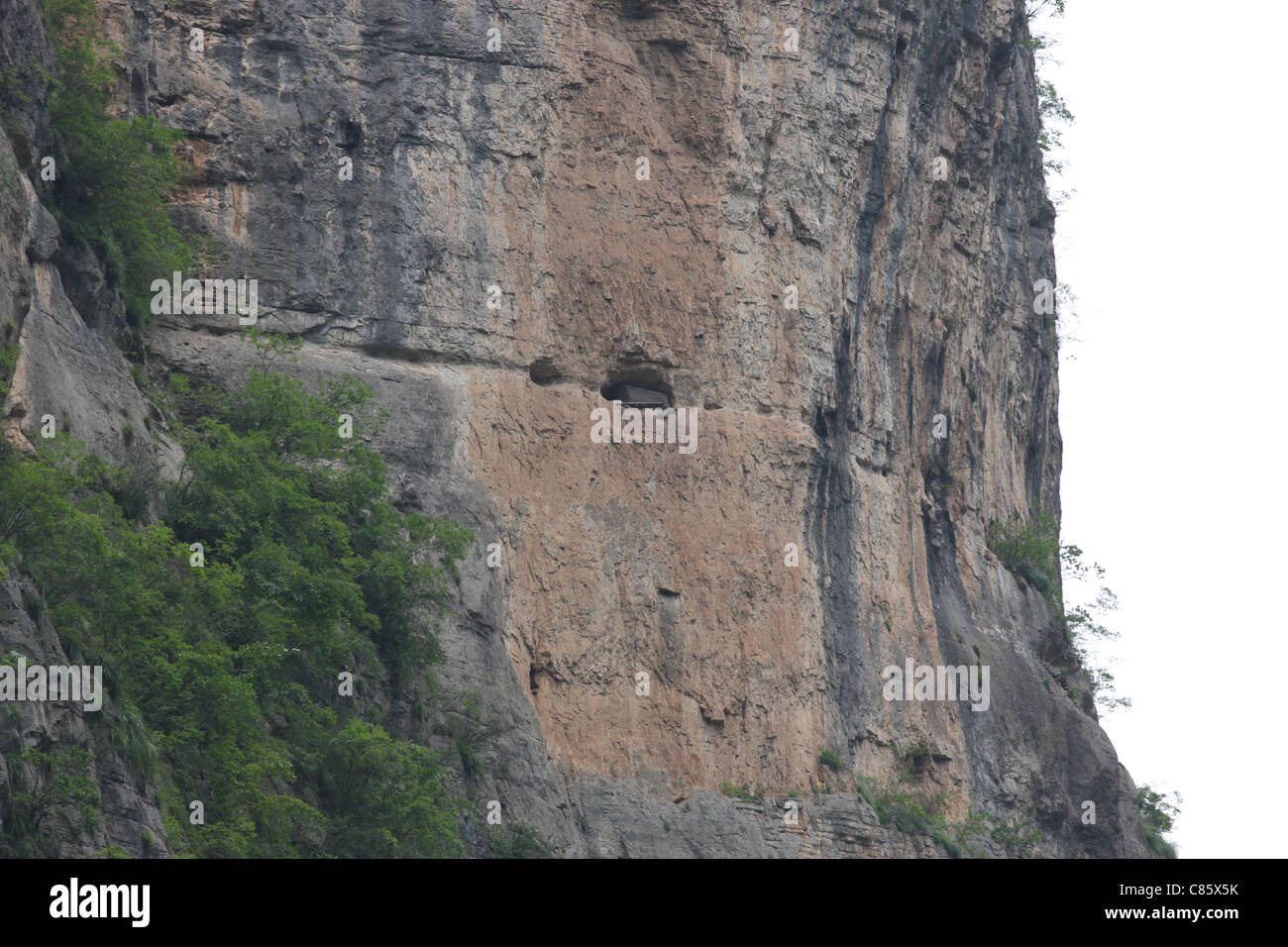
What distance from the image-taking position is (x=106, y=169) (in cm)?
3195

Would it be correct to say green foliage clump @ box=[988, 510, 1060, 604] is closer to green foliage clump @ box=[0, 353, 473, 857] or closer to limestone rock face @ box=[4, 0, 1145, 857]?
limestone rock face @ box=[4, 0, 1145, 857]

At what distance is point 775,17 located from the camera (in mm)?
38812

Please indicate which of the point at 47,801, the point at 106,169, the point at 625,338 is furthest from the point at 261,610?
the point at 625,338

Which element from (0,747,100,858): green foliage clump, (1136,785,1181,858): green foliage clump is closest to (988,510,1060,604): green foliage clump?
(1136,785,1181,858): green foliage clump

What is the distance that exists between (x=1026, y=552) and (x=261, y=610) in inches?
879

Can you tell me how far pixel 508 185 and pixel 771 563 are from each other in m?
7.70

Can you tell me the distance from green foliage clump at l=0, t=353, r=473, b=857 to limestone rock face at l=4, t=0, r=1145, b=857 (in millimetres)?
1330

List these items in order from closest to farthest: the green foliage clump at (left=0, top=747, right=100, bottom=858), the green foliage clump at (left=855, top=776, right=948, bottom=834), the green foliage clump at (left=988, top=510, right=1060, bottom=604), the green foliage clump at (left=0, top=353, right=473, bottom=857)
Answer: the green foliage clump at (left=0, top=747, right=100, bottom=858) < the green foliage clump at (left=0, top=353, right=473, bottom=857) < the green foliage clump at (left=855, top=776, right=948, bottom=834) < the green foliage clump at (left=988, top=510, right=1060, bottom=604)

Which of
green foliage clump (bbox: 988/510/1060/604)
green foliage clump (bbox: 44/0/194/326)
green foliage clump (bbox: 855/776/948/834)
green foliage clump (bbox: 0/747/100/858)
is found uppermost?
green foliage clump (bbox: 44/0/194/326)

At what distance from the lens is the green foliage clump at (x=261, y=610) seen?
2520cm

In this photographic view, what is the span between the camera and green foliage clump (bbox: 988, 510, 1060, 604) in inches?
1833

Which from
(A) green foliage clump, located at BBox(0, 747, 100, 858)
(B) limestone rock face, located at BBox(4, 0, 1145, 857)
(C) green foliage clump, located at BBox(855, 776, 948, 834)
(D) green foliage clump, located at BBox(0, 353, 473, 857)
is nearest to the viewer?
(A) green foliage clump, located at BBox(0, 747, 100, 858)

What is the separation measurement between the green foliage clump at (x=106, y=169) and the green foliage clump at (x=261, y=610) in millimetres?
2098

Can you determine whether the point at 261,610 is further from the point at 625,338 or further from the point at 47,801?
the point at 625,338
